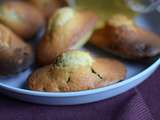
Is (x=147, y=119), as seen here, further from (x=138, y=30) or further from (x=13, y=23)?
(x=13, y=23)

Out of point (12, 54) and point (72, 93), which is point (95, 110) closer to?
point (72, 93)

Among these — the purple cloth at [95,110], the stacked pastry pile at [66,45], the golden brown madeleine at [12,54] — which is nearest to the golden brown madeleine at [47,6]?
the stacked pastry pile at [66,45]

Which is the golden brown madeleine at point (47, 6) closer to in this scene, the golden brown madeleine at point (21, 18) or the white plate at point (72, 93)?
the golden brown madeleine at point (21, 18)

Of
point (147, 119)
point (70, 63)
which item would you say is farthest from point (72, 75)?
point (147, 119)

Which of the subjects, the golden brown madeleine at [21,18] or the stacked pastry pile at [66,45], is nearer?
the stacked pastry pile at [66,45]

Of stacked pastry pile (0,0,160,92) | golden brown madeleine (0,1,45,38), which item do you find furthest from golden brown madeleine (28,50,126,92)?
golden brown madeleine (0,1,45,38)
